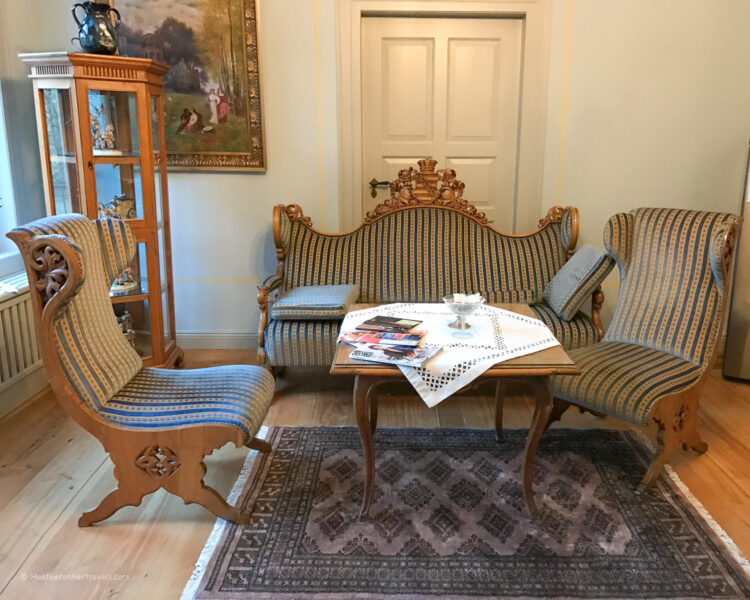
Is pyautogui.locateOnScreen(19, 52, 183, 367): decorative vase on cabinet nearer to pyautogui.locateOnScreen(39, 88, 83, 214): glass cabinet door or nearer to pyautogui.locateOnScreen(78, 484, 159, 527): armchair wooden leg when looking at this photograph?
pyautogui.locateOnScreen(39, 88, 83, 214): glass cabinet door

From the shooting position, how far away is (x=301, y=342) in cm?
322

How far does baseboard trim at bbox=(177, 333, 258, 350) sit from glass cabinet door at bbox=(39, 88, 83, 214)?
1.22 metres

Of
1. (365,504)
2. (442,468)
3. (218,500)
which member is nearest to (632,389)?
(442,468)

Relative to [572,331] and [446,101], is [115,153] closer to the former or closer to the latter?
[446,101]

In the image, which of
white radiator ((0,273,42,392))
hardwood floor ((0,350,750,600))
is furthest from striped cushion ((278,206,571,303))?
white radiator ((0,273,42,392))

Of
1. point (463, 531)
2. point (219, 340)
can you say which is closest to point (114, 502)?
point (463, 531)

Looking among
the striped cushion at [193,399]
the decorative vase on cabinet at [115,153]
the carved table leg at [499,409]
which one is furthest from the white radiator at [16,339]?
the carved table leg at [499,409]

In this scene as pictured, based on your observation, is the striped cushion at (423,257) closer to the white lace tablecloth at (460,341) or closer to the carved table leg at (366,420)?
the white lace tablecloth at (460,341)

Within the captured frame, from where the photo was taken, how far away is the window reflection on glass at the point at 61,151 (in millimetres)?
3092

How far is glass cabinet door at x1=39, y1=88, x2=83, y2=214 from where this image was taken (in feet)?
10.1

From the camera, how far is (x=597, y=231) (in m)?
4.01

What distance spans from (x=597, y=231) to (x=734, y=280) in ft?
2.71

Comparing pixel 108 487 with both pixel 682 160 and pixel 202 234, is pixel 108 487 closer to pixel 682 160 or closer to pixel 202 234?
pixel 202 234

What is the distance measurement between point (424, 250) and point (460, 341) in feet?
4.88
